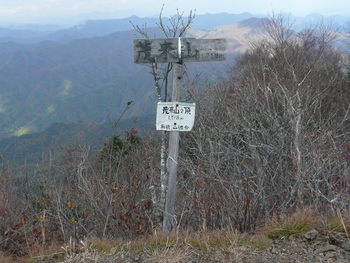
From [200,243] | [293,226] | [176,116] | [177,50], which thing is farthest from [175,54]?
Answer: [293,226]

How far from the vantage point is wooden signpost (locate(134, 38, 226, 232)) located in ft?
11.3

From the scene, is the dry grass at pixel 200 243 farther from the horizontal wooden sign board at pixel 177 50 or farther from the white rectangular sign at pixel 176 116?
the horizontal wooden sign board at pixel 177 50

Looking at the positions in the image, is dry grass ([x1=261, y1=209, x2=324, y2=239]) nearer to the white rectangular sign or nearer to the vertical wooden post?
the vertical wooden post

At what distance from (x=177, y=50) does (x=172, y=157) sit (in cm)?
104

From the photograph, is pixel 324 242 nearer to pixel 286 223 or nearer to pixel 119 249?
pixel 286 223

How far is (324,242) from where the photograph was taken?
2.89 meters

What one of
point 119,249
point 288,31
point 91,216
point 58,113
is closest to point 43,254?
point 119,249

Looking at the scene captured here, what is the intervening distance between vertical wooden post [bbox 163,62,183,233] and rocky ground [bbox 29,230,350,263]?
612 mm

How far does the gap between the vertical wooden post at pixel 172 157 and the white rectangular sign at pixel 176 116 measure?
11 centimetres

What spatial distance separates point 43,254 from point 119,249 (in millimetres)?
676

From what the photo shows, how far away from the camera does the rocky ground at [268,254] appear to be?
273 cm

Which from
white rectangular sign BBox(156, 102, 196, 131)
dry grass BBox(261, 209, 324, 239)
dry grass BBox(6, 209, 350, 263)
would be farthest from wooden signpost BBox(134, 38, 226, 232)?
dry grass BBox(261, 209, 324, 239)

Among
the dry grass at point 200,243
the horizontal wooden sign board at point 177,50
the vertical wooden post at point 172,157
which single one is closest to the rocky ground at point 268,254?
the dry grass at point 200,243

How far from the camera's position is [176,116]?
11.3 ft
